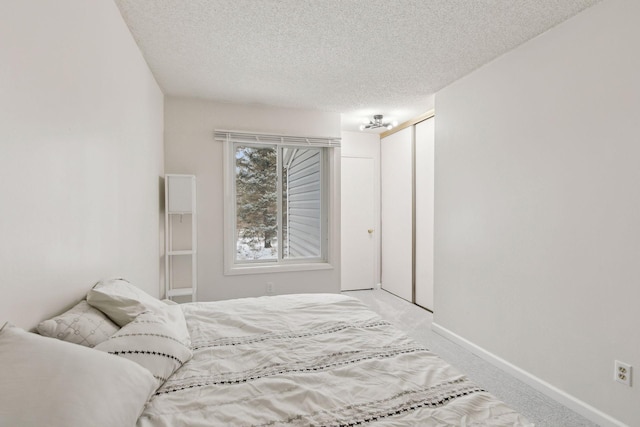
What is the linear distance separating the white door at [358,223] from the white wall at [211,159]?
1.37m

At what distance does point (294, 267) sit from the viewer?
3.98 meters

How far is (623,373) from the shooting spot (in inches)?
71.6

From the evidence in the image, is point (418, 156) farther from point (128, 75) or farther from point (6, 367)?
point (6, 367)

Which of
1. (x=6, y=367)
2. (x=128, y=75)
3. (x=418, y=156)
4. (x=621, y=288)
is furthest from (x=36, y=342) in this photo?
(x=418, y=156)

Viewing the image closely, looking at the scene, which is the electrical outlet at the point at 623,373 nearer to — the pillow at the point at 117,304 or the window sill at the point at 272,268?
the pillow at the point at 117,304

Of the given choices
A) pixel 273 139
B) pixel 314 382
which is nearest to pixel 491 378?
pixel 314 382

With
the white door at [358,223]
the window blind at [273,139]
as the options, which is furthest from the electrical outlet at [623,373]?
the white door at [358,223]

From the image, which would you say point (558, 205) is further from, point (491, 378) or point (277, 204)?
point (277, 204)

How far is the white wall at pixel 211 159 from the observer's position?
3.59 meters

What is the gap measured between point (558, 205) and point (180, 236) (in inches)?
135

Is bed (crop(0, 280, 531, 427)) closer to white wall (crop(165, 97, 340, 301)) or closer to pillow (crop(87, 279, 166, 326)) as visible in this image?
pillow (crop(87, 279, 166, 326))

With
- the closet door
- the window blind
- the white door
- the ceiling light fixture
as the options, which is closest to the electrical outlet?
the closet door

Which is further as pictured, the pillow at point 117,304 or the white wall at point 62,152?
the pillow at point 117,304

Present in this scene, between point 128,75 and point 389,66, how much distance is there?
200cm
